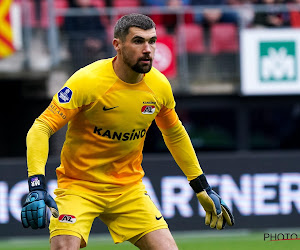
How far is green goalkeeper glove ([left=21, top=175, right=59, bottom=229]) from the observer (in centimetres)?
537

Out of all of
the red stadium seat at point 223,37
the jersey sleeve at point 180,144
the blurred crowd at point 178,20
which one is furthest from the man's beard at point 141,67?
the red stadium seat at point 223,37

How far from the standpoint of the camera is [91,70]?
6.01 meters

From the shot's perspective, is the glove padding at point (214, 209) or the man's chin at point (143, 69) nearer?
the man's chin at point (143, 69)

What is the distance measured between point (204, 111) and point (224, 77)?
6.24ft

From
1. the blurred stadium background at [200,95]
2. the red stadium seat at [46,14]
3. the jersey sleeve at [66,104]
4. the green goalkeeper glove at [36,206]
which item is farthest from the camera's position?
the red stadium seat at [46,14]

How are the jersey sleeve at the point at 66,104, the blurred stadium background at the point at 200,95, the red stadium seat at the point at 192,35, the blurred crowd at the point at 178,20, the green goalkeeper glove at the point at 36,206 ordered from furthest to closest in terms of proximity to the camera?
the red stadium seat at the point at 192,35, the blurred crowd at the point at 178,20, the blurred stadium background at the point at 200,95, the jersey sleeve at the point at 66,104, the green goalkeeper glove at the point at 36,206

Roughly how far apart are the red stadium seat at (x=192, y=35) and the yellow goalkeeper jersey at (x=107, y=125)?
7.70m

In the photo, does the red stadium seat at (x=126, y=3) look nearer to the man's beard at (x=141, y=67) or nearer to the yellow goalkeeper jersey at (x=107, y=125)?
the yellow goalkeeper jersey at (x=107, y=125)

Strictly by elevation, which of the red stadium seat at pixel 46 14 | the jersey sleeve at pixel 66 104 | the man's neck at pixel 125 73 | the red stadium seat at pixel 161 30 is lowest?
the jersey sleeve at pixel 66 104

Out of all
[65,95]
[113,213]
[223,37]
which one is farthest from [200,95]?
[65,95]

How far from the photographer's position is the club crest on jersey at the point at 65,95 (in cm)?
582

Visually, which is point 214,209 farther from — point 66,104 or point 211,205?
point 66,104

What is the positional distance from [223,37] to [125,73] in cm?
816

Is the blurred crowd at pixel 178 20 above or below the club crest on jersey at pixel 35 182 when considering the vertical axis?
above
